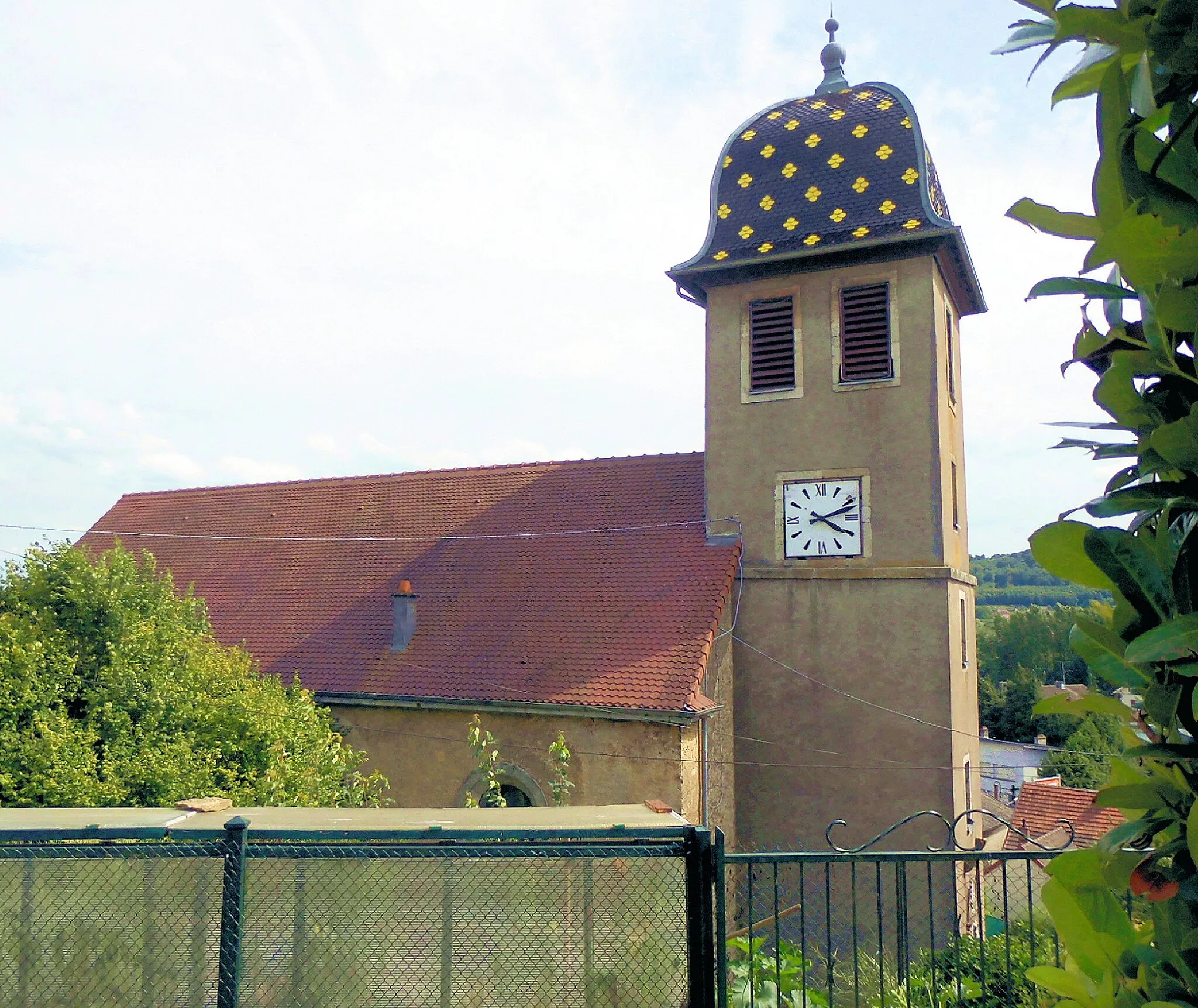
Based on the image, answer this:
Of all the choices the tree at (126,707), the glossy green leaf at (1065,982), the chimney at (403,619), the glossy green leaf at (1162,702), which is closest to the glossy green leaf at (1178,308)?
the glossy green leaf at (1162,702)

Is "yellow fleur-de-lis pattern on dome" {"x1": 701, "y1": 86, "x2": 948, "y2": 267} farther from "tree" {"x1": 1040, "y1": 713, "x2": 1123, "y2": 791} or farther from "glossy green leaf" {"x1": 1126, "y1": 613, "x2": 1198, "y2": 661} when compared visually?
"tree" {"x1": 1040, "y1": 713, "x2": 1123, "y2": 791}

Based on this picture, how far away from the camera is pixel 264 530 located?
19.3 metres

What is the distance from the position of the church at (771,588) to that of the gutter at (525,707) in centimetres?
4

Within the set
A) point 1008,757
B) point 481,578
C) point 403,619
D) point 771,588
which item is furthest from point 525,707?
point 1008,757

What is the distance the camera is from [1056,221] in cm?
145

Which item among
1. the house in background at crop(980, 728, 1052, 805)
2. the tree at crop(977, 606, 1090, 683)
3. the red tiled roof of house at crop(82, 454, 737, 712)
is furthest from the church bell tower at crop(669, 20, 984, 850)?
the tree at crop(977, 606, 1090, 683)

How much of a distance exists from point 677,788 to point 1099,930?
11070 millimetres

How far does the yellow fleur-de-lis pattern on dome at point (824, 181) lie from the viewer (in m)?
13.8

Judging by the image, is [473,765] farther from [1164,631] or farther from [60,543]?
→ [1164,631]

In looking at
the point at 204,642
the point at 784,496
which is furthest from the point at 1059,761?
the point at 204,642

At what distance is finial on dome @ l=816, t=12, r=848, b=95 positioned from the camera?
51.4ft

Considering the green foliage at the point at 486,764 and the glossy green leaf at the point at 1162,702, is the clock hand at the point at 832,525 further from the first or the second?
the glossy green leaf at the point at 1162,702

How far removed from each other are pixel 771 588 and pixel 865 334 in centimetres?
431

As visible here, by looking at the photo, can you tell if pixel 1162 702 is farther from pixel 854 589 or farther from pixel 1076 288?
pixel 854 589
